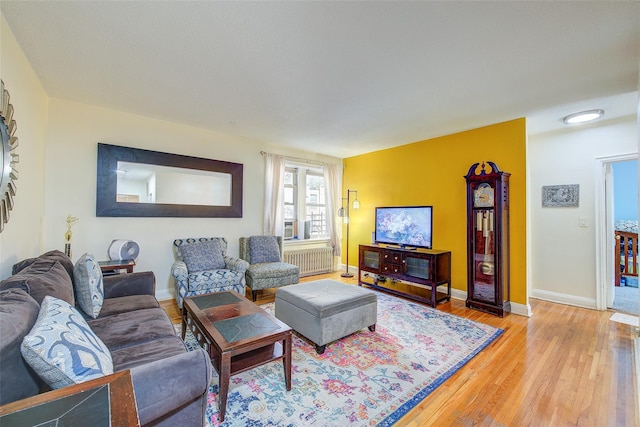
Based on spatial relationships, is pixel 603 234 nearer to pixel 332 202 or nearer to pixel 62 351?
pixel 332 202

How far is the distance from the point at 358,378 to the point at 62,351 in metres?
1.72

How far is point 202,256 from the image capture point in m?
3.51

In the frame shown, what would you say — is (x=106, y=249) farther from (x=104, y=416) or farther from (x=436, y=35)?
(x=436, y=35)

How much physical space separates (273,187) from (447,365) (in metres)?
3.51

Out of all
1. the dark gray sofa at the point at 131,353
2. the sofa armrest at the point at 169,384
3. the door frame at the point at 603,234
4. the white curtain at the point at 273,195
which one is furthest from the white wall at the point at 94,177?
the door frame at the point at 603,234

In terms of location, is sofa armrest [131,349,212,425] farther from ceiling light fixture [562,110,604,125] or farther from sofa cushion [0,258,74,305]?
ceiling light fixture [562,110,604,125]

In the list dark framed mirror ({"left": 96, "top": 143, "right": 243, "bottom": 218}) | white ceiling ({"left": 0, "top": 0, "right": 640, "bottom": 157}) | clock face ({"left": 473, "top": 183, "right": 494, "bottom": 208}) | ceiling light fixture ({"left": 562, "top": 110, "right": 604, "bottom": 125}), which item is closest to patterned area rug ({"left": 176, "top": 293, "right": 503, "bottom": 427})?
clock face ({"left": 473, "top": 183, "right": 494, "bottom": 208})

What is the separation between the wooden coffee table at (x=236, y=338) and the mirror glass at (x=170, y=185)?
198 centimetres

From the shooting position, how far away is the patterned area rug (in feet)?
5.27

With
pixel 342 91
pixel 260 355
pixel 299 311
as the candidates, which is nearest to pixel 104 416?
pixel 260 355

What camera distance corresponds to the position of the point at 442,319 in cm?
306

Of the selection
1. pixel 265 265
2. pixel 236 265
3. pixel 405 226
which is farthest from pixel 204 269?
pixel 405 226

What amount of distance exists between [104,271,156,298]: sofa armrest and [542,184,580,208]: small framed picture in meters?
5.08

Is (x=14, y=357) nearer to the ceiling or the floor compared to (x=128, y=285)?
nearer to the ceiling
